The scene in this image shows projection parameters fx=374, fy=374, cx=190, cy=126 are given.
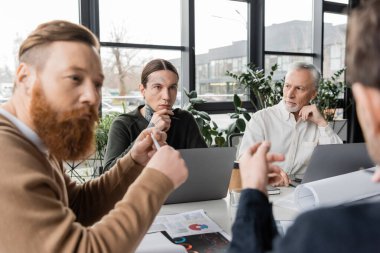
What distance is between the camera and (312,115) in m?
2.49

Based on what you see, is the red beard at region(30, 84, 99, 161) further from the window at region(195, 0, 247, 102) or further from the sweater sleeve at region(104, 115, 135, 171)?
the window at region(195, 0, 247, 102)

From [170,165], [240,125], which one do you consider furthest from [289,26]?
[170,165]

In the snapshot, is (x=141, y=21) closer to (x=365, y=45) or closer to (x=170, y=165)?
(x=170, y=165)

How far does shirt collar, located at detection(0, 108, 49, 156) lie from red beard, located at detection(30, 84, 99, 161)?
12 mm

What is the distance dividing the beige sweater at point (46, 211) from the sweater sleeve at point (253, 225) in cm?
23

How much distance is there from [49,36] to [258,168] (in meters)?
0.57

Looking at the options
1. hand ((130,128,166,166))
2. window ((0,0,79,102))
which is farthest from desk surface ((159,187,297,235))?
window ((0,0,79,102))

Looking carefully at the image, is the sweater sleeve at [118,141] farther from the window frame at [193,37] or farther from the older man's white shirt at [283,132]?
the window frame at [193,37]

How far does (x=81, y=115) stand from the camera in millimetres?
920

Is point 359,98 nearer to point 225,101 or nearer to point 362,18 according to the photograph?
point 362,18

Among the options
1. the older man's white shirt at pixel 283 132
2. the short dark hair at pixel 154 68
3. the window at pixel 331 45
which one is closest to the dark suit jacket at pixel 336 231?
the short dark hair at pixel 154 68

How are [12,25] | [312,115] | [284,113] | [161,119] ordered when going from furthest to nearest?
1. [12,25]
2. [284,113]
3. [312,115]
4. [161,119]

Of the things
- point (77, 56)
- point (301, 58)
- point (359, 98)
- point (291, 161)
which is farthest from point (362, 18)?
point (301, 58)

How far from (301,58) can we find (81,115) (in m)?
4.52
